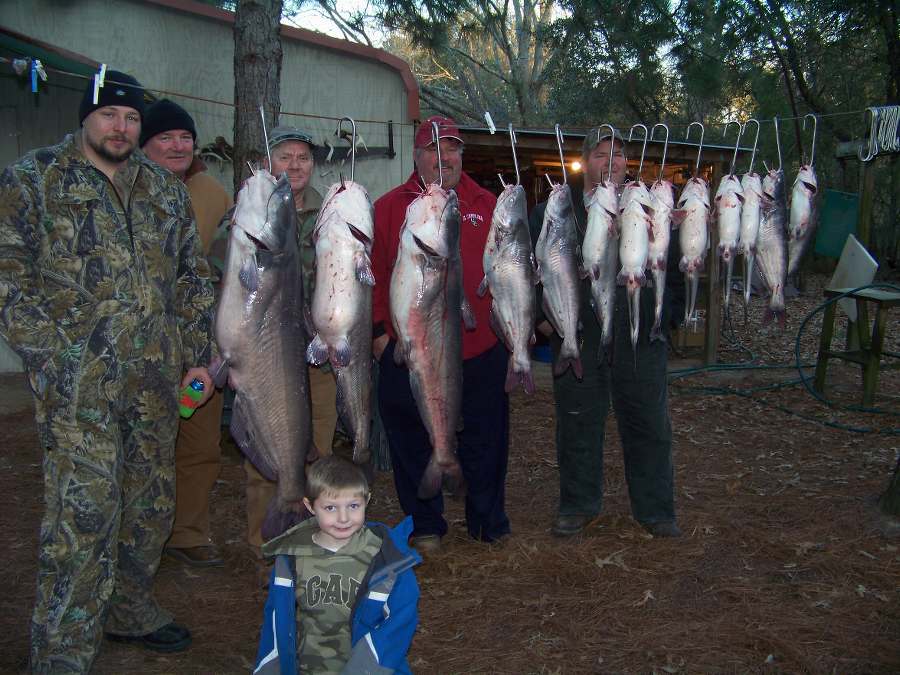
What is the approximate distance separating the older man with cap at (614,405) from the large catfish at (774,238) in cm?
54

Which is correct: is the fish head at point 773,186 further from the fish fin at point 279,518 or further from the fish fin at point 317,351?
the fish fin at point 279,518

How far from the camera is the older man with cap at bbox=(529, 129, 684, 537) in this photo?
4.64 meters

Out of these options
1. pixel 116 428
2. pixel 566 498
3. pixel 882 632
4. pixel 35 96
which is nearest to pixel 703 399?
pixel 566 498

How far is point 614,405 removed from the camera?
493 cm

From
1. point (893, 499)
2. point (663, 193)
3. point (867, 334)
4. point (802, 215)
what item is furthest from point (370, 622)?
point (867, 334)

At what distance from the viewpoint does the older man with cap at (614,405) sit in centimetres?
464

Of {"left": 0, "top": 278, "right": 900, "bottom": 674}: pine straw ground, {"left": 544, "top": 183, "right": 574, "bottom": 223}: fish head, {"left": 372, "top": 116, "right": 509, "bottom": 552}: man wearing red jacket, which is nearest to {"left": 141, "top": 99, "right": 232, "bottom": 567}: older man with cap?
{"left": 0, "top": 278, "right": 900, "bottom": 674}: pine straw ground

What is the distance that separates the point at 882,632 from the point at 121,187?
413cm

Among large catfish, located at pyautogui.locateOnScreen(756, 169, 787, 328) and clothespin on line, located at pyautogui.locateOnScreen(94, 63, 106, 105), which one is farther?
large catfish, located at pyautogui.locateOnScreen(756, 169, 787, 328)

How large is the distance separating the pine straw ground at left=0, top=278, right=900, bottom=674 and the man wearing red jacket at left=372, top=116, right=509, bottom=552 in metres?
0.30

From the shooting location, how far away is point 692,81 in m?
14.4

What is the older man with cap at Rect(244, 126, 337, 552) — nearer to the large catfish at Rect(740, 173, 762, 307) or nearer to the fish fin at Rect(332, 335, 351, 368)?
the fish fin at Rect(332, 335, 351, 368)

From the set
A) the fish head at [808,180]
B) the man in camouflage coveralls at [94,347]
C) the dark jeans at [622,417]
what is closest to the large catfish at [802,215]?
the fish head at [808,180]

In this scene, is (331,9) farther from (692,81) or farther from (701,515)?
(701,515)
